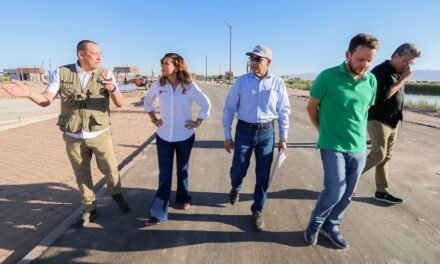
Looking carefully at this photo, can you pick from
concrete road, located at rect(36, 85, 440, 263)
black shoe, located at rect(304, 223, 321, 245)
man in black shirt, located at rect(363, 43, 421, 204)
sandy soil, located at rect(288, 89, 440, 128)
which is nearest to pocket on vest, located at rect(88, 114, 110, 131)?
concrete road, located at rect(36, 85, 440, 263)

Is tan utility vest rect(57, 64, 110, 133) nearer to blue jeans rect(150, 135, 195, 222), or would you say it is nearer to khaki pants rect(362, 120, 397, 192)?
blue jeans rect(150, 135, 195, 222)

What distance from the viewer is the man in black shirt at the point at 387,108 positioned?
4.04 m

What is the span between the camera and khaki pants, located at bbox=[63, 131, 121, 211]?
3.61 metres

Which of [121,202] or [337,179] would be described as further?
[121,202]

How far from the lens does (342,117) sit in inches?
123

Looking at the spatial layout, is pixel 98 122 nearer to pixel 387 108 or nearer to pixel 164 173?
pixel 164 173

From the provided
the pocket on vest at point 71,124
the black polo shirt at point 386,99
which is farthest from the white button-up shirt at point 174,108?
the black polo shirt at point 386,99

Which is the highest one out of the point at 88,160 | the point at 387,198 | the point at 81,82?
the point at 81,82

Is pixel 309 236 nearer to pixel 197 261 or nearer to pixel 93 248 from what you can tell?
pixel 197 261

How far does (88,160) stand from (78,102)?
0.69 meters

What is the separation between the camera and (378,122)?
14.1 ft

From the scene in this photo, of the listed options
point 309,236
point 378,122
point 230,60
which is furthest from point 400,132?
point 230,60

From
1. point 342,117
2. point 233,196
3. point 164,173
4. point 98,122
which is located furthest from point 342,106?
point 98,122

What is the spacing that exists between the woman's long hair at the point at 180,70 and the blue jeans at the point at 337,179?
1654 mm
